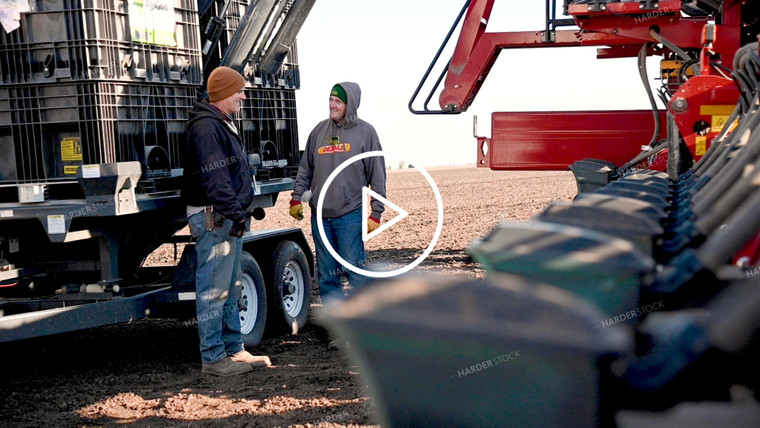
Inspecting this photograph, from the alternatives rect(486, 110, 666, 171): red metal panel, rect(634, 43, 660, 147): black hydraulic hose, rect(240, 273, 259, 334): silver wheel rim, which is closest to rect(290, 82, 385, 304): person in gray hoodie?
rect(240, 273, 259, 334): silver wheel rim

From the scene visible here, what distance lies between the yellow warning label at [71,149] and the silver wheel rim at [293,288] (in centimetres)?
194

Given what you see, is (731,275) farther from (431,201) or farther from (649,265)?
(431,201)

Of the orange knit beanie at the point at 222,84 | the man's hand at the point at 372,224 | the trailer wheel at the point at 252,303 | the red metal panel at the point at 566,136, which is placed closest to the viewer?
the orange knit beanie at the point at 222,84

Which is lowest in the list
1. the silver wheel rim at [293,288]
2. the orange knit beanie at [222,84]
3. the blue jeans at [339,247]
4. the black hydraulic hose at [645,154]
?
the silver wheel rim at [293,288]

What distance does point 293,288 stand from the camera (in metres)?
7.11

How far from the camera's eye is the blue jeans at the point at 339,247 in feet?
20.9

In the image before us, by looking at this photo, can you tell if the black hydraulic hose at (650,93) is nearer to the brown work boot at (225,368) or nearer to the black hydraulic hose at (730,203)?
the brown work boot at (225,368)

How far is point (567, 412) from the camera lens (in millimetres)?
825

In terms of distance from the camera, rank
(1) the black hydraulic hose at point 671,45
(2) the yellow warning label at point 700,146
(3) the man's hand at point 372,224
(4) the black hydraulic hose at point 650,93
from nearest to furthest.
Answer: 1. (2) the yellow warning label at point 700,146
2. (3) the man's hand at point 372,224
3. (1) the black hydraulic hose at point 671,45
4. (4) the black hydraulic hose at point 650,93

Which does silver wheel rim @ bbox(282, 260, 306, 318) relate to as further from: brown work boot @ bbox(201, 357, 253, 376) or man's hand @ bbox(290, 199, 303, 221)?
brown work boot @ bbox(201, 357, 253, 376)

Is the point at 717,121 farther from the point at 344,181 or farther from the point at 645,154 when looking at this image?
the point at 344,181

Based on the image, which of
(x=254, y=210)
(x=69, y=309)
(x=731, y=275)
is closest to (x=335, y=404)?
(x=69, y=309)

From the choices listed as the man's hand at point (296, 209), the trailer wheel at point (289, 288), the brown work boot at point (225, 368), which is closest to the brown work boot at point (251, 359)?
the brown work boot at point (225, 368)

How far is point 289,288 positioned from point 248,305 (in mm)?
703
